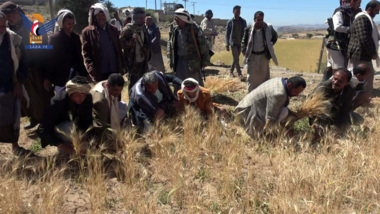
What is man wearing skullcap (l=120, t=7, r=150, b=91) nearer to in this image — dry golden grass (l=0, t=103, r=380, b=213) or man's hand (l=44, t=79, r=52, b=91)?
man's hand (l=44, t=79, r=52, b=91)

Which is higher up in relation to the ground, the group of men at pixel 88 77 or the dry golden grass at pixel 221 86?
the group of men at pixel 88 77

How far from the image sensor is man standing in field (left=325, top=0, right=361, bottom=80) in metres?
4.38

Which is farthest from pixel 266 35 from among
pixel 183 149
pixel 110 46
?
pixel 183 149

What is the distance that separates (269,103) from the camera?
3.18 m

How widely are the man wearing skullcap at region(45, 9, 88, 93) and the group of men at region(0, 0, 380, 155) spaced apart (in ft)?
0.03

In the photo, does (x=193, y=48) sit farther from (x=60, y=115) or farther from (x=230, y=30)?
(x=230, y=30)

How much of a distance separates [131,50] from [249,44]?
1883 mm

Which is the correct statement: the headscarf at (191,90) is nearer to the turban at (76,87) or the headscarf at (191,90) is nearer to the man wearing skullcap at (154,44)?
the turban at (76,87)

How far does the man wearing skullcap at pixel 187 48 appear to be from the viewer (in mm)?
4215

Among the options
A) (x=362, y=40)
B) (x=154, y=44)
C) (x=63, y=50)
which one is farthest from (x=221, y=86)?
(x=63, y=50)

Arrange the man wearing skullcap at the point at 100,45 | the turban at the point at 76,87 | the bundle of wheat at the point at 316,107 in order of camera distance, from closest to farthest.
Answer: the turban at the point at 76,87 < the bundle of wheat at the point at 316,107 < the man wearing skullcap at the point at 100,45

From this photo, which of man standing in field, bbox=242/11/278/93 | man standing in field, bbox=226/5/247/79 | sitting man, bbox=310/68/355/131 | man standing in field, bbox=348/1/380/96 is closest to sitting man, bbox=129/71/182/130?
sitting man, bbox=310/68/355/131

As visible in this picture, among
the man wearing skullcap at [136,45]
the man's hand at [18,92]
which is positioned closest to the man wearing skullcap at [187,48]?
the man wearing skullcap at [136,45]

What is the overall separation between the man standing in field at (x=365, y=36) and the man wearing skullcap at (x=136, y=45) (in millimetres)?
2810
